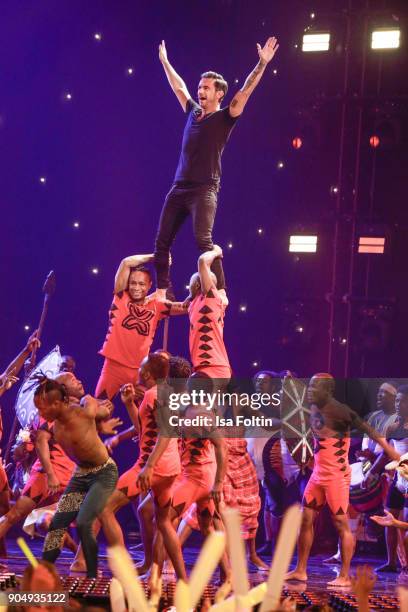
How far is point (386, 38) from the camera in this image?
323 inches

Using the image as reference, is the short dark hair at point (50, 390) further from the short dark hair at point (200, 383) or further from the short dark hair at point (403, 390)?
the short dark hair at point (403, 390)

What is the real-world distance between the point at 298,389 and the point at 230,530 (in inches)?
239

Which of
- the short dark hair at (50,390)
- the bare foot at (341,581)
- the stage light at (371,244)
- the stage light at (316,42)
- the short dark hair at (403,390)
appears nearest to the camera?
the short dark hair at (50,390)

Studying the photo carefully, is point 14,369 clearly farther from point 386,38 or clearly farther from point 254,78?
point 386,38

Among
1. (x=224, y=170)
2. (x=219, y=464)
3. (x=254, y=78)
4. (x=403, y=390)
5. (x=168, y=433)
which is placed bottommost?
(x=219, y=464)

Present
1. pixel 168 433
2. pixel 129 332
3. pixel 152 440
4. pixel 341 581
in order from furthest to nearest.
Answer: pixel 129 332, pixel 341 581, pixel 152 440, pixel 168 433

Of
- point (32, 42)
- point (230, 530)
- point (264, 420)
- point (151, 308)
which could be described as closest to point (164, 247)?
point (151, 308)

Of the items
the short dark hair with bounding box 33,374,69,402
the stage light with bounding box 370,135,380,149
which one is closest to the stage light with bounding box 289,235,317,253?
the stage light with bounding box 370,135,380,149

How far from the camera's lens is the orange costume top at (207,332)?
6.22 metres

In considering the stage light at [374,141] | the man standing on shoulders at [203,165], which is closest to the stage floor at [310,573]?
the man standing on shoulders at [203,165]

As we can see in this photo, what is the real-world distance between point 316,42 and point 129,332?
3683 millimetres

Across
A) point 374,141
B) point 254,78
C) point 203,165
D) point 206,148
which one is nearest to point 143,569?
point 203,165

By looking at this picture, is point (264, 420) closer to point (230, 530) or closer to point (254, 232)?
point (254, 232)

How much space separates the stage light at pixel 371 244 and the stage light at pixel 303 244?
43 cm
